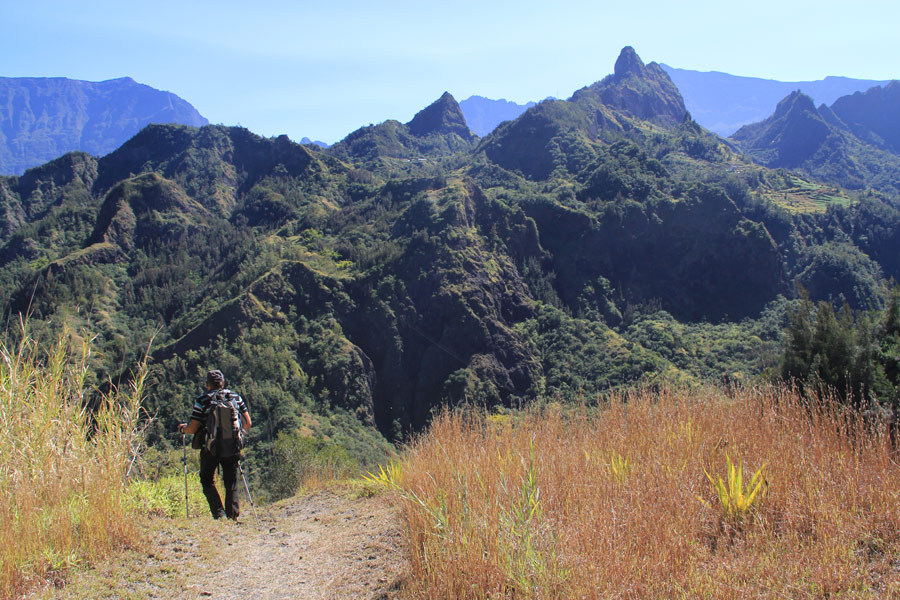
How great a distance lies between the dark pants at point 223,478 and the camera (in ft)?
19.5

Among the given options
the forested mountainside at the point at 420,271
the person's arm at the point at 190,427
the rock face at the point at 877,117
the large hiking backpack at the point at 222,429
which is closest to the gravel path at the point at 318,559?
the large hiking backpack at the point at 222,429

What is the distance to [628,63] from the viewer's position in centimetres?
18738

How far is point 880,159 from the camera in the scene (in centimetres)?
16012

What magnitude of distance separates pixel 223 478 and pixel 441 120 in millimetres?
194507

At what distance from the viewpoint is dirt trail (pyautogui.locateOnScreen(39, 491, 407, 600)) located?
12.8 ft

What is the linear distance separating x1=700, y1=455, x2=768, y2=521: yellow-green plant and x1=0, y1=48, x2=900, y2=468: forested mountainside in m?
42.9

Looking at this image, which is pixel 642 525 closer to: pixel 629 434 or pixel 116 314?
pixel 629 434

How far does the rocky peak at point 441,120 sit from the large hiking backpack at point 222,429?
187 m

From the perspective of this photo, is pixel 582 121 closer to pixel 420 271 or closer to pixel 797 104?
pixel 420 271

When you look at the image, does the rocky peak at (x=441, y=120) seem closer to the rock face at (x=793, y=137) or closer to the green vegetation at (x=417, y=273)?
the green vegetation at (x=417, y=273)

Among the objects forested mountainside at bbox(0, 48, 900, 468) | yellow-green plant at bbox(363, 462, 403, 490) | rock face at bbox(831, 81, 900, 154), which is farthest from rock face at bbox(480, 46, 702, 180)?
yellow-green plant at bbox(363, 462, 403, 490)

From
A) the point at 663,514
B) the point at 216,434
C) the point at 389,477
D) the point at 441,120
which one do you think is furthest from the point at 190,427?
the point at 441,120

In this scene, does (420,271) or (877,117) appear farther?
(877,117)

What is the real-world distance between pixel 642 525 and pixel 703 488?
104 cm
